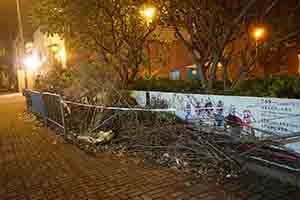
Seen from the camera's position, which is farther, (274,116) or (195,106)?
(195,106)

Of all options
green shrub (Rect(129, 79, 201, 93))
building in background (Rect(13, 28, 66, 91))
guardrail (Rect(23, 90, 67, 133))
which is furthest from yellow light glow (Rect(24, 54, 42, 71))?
green shrub (Rect(129, 79, 201, 93))

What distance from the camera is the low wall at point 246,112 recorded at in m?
4.84

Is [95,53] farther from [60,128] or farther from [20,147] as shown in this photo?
[20,147]

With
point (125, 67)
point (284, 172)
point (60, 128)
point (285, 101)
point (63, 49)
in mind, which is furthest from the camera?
point (63, 49)

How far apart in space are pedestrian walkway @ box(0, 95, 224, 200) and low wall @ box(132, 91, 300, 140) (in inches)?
80.0

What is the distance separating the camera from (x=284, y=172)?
3840 millimetres

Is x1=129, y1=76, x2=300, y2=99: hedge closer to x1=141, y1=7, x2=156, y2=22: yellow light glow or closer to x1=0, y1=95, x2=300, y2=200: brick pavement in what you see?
x1=0, y1=95, x2=300, y2=200: brick pavement

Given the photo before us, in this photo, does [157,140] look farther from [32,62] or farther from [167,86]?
[32,62]

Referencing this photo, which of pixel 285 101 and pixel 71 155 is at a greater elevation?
pixel 285 101

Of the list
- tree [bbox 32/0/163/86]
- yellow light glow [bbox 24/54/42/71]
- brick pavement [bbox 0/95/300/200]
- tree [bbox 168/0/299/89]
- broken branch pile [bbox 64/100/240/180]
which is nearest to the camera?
brick pavement [bbox 0/95/300/200]

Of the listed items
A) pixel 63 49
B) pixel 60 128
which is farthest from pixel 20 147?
pixel 63 49

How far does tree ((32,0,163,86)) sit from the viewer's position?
8.57m

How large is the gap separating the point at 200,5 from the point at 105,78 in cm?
408

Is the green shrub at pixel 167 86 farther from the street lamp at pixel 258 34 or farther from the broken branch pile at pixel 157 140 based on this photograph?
the street lamp at pixel 258 34
